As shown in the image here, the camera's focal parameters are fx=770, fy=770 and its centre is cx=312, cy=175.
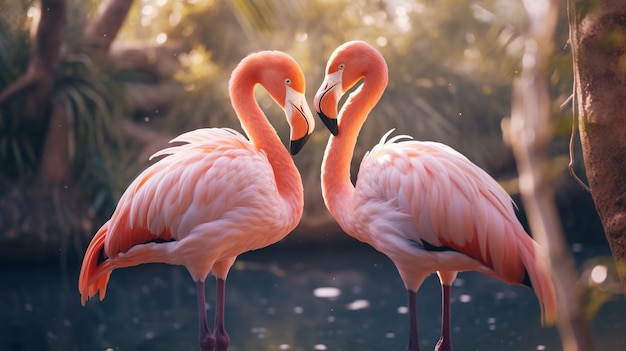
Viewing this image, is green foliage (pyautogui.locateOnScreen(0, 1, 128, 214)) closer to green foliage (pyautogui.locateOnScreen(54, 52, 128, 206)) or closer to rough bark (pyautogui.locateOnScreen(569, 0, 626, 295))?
green foliage (pyautogui.locateOnScreen(54, 52, 128, 206))

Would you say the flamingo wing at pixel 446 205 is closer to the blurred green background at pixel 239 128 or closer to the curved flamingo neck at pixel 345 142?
the curved flamingo neck at pixel 345 142

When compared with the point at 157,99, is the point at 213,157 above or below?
below

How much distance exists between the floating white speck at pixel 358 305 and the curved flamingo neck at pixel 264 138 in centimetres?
168

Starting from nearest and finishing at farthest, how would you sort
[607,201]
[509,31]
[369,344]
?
[607,201], [369,344], [509,31]

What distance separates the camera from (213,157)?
225 cm

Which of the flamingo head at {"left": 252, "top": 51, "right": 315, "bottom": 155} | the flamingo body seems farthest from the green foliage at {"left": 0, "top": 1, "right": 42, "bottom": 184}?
the flamingo body

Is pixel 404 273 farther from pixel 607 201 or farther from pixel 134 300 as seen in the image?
pixel 134 300

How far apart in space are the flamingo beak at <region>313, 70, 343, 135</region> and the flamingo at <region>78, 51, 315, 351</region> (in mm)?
48

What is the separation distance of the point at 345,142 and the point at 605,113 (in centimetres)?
119

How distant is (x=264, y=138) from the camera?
2.43m

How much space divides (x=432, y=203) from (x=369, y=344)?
149cm

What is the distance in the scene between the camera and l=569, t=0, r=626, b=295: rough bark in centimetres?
122

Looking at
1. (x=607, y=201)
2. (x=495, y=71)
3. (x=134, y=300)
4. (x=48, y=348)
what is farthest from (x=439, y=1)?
(x=607, y=201)

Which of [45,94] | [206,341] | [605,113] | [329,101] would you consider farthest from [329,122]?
[45,94]
